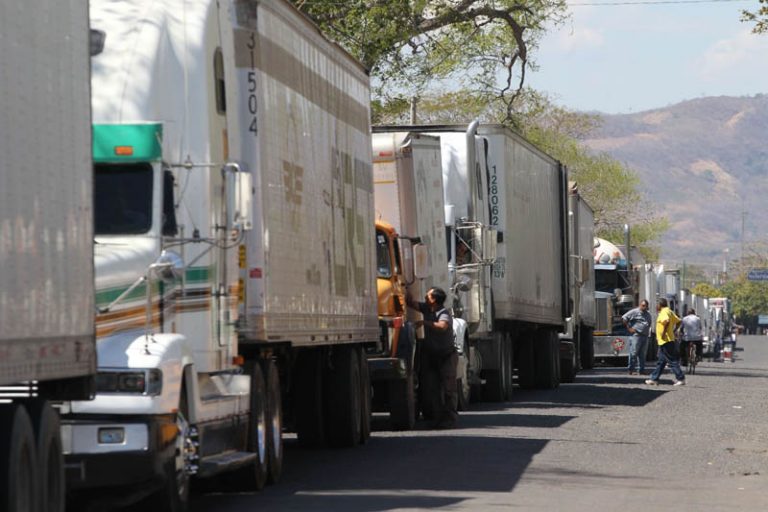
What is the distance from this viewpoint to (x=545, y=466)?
1744 centimetres

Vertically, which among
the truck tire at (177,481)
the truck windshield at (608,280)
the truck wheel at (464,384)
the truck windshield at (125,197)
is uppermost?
the truck windshield at (608,280)

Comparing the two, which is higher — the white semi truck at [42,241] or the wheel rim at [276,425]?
the white semi truck at [42,241]

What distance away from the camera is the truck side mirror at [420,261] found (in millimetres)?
22753

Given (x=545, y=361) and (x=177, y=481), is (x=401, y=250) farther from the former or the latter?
(x=545, y=361)

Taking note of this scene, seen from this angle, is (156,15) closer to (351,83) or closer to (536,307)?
(351,83)

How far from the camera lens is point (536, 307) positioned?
33000 millimetres

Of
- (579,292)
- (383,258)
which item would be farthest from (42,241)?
(579,292)

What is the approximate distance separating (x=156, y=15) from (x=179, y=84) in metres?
0.52

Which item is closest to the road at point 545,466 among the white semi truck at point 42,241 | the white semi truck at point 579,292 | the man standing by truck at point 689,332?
the white semi truck at point 42,241

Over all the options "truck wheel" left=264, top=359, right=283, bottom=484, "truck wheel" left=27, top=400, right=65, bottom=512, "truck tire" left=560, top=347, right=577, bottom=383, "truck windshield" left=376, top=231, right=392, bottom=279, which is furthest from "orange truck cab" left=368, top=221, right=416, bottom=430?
"truck tire" left=560, top=347, right=577, bottom=383

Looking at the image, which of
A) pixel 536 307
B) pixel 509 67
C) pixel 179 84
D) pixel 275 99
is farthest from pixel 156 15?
pixel 509 67

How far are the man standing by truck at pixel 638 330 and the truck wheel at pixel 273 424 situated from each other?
90.9 feet

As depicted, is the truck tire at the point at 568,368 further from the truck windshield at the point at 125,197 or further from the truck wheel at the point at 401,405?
the truck windshield at the point at 125,197

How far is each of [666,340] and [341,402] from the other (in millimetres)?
19211
